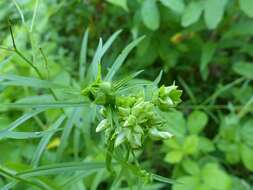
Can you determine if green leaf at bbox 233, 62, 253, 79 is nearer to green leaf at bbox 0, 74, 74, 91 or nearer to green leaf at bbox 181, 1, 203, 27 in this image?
green leaf at bbox 181, 1, 203, 27

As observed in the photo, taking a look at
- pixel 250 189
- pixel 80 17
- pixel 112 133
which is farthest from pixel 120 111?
pixel 80 17

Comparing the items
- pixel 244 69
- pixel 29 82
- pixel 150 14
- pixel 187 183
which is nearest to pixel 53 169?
pixel 29 82

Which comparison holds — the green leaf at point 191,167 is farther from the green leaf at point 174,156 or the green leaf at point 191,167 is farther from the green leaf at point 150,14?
the green leaf at point 150,14

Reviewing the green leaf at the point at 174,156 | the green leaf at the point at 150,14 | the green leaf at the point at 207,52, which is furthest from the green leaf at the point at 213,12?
the green leaf at the point at 174,156

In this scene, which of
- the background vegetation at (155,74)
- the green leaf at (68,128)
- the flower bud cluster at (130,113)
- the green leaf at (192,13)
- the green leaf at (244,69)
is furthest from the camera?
the green leaf at (244,69)

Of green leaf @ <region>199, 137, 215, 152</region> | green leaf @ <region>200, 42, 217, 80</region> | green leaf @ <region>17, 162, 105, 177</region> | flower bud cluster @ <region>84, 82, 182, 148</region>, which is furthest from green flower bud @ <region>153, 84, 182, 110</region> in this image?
green leaf @ <region>200, 42, 217, 80</region>

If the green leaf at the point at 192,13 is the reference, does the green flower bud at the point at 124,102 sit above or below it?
below

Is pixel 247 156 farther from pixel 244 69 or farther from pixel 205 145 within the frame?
pixel 244 69
